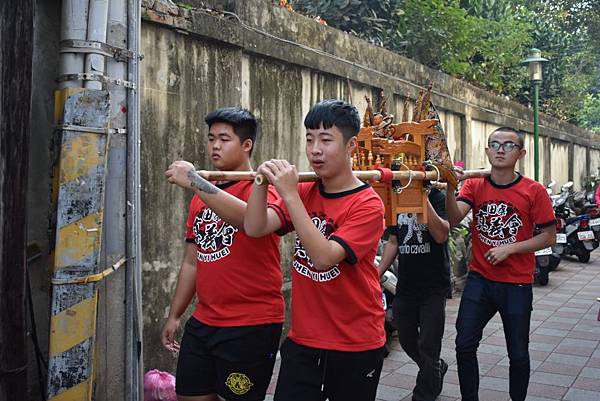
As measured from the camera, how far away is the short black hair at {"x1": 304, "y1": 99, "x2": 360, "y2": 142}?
262cm

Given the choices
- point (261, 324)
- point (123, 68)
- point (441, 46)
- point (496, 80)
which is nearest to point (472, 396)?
point (261, 324)

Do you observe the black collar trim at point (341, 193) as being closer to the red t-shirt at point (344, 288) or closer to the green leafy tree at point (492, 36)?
the red t-shirt at point (344, 288)

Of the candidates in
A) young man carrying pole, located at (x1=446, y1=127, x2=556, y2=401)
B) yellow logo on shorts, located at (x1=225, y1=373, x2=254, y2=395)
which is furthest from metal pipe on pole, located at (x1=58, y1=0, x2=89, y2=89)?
young man carrying pole, located at (x1=446, y1=127, x2=556, y2=401)

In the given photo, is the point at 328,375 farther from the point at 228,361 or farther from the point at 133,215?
the point at 133,215

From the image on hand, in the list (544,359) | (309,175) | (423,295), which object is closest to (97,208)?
(309,175)

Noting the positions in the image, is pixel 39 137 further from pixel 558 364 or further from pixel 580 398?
pixel 558 364

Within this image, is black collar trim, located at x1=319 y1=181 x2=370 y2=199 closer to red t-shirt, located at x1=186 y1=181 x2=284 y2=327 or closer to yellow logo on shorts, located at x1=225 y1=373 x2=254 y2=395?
red t-shirt, located at x1=186 y1=181 x2=284 y2=327

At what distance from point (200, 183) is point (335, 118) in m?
0.65

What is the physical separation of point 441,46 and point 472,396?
264 inches

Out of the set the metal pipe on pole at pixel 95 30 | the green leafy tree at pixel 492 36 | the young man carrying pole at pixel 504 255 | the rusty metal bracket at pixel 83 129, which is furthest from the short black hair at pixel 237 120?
the green leafy tree at pixel 492 36

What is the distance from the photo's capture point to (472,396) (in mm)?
3861

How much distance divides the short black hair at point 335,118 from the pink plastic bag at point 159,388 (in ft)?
6.69

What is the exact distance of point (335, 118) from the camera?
262 centimetres

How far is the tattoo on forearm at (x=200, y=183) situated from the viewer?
8.45 ft
